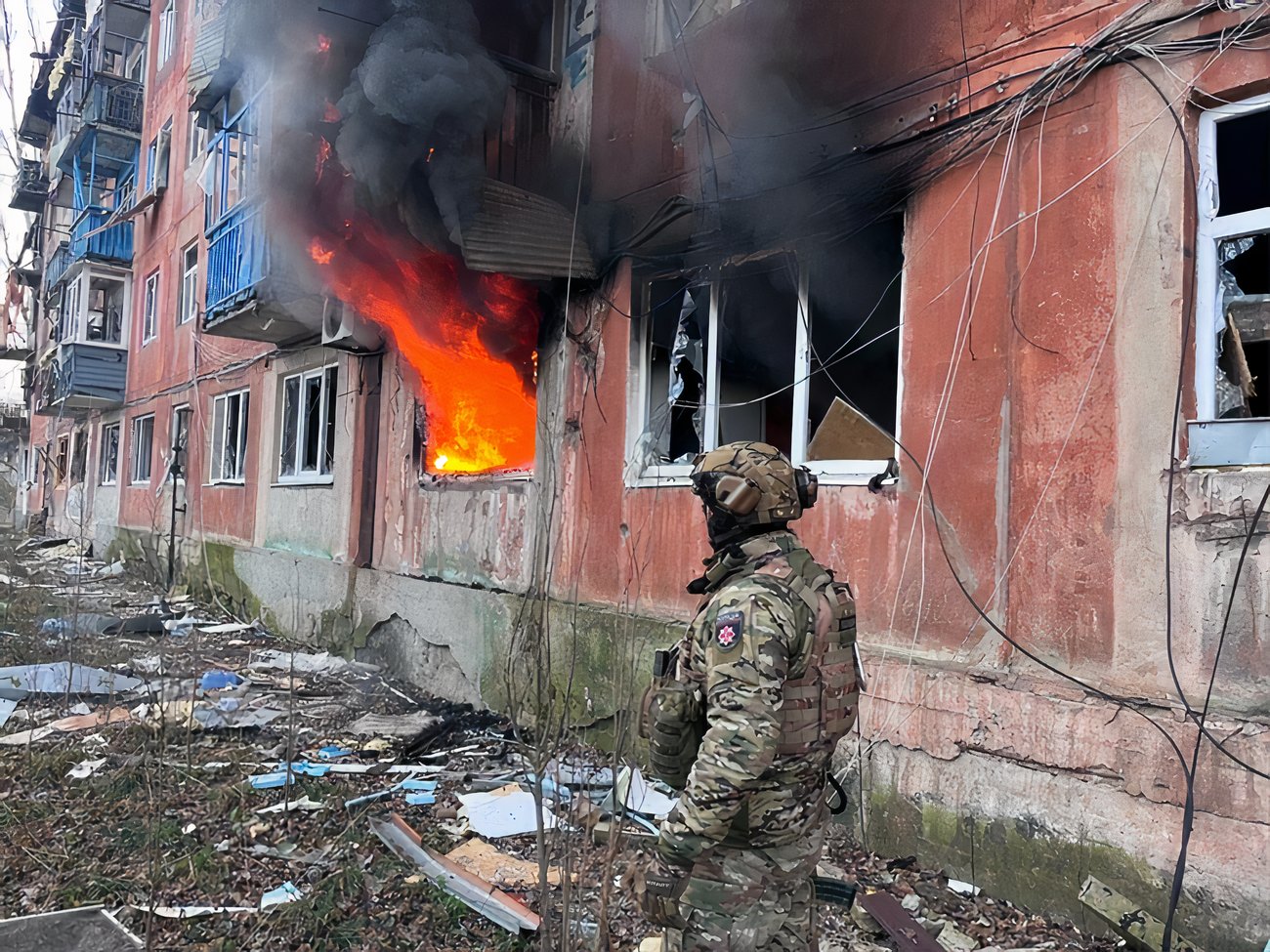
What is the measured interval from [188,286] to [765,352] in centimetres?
1333

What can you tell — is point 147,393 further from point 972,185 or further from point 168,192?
point 972,185

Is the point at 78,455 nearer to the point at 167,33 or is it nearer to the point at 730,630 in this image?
the point at 167,33

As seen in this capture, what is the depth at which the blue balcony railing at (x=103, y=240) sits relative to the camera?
1888 centimetres

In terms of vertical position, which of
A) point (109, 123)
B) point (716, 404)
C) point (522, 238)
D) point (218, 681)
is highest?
point (109, 123)

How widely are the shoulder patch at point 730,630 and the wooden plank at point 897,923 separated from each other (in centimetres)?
Result: 180

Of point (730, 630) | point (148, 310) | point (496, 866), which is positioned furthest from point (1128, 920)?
point (148, 310)

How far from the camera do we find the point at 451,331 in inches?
300

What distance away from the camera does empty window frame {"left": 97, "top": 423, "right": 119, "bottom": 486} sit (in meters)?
19.8

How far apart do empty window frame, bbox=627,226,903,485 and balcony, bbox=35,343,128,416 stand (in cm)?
1725

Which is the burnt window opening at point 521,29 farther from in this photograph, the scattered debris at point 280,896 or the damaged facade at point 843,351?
the scattered debris at point 280,896

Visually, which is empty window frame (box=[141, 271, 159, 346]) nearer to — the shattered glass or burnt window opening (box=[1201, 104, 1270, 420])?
the shattered glass

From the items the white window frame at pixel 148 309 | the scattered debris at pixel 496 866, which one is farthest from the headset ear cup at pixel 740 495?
the white window frame at pixel 148 309

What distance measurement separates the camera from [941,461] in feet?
13.0

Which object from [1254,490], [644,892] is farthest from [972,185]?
[644,892]
